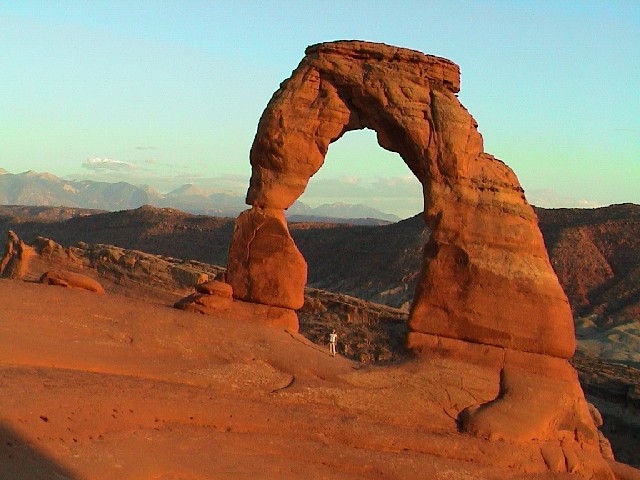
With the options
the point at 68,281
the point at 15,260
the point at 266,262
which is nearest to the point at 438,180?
the point at 266,262

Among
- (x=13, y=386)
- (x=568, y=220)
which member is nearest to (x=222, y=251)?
(x=568, y=220)

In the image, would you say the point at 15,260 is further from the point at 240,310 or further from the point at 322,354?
the point at 322,354

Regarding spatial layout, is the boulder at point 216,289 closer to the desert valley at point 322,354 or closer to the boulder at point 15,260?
the desert valley at point 322,354

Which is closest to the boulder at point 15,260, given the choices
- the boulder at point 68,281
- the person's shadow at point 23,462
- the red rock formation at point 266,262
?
the boulder at point 68,281

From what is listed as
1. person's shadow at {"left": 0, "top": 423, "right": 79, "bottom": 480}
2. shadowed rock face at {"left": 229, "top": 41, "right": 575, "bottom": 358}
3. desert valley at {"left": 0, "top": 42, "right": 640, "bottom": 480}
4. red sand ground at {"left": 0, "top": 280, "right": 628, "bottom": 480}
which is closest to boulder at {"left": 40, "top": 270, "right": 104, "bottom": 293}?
desert valley at {"left": 0, "top": 42, "right": 640, "bottom": 480}

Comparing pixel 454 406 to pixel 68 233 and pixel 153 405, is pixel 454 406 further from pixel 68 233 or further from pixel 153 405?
pixel 68 233
